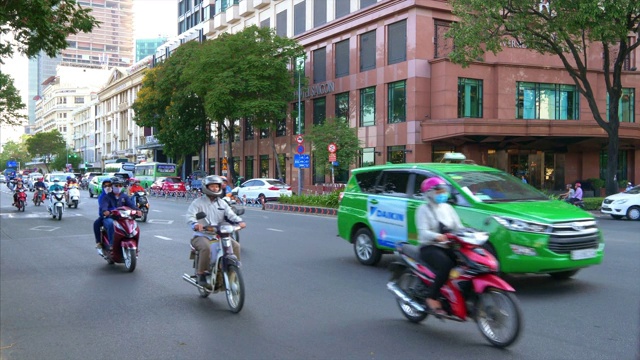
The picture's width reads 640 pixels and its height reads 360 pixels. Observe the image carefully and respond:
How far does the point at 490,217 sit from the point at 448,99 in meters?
26.9

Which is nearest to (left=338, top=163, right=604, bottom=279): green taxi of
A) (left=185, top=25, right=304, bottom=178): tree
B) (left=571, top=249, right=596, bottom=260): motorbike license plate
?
(left=571, top=249, right=596, bottom=260): motorbike license plate

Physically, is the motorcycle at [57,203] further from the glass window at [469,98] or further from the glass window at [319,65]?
the glass window at [319,65]

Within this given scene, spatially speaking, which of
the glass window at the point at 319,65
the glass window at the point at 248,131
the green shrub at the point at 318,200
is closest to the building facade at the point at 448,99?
the glass window at the point at 319,65

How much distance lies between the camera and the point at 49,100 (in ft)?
511

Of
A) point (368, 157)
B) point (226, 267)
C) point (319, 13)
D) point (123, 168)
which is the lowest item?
point (226, 267)

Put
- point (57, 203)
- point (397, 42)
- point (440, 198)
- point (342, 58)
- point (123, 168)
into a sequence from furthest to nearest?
1. point (123, 168)
2. point (342, 58)
3. point (397, 42)
4. point (57, 203)
5. point (440, 198)

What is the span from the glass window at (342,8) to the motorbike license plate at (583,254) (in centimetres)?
3488

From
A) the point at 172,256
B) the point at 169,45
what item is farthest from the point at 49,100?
the point at 172,256

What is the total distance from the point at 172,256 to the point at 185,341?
239 inches

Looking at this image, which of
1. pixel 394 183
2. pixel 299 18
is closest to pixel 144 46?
pixel 299 18

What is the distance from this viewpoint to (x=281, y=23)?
48.4 m

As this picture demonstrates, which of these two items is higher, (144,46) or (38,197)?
(144,46)

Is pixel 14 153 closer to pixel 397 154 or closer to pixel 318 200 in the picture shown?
pixel 397 154

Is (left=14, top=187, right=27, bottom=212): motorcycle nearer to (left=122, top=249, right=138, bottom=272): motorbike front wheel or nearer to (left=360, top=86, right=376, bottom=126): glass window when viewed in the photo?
(left=122, top=249, right=138, bottom=272): motorbike front wheel
